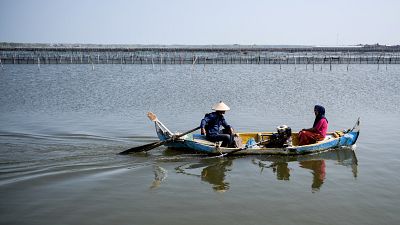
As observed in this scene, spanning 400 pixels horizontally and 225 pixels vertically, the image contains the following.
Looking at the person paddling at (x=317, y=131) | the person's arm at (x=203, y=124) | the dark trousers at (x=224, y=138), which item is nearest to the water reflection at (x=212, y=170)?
the dark trousers at (x=224, y=138)

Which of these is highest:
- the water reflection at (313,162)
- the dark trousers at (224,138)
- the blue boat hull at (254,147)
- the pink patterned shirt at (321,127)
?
the pink patterned shirt at (321,127)

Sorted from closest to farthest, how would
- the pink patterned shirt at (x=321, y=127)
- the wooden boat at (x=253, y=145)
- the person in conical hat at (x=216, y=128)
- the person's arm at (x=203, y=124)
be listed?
the person's arm at (x=203, y=124)
the wooden boat at (x=253, y=145)
the person in conical hat at (x=216, y=128)
the pink patterned shirt at (x=321, y=127)

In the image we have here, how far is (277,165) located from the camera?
396 inches

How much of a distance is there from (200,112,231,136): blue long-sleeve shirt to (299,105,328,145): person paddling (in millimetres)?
2251

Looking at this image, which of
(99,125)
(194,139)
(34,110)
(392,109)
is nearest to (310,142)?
(194,139)

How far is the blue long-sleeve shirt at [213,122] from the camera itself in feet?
34.1

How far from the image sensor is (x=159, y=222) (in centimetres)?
653

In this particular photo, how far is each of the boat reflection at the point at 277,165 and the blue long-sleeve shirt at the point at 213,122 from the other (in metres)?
Result: 0.76

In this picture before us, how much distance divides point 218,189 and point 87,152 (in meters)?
4.10

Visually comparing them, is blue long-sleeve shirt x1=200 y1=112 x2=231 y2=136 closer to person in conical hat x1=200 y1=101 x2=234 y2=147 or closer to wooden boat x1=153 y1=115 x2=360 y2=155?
person in conical hat x1=200 y1=101 x2=234 y2=147

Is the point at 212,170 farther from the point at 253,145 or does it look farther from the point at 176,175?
the point at 253,145

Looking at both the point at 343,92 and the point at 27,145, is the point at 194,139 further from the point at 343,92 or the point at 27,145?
the point at 343,92

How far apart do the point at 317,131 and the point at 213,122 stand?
295 cm

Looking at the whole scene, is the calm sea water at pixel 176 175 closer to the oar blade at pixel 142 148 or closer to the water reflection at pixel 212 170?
the water reflection at pixel 212 170
